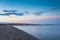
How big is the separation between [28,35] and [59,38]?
4.40 feet

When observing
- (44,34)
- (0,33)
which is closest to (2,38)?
(0,33)

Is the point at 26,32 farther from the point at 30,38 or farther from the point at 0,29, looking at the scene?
the point at 0,29

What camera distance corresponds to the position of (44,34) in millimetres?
6102

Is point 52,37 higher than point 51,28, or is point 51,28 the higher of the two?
point 51,28

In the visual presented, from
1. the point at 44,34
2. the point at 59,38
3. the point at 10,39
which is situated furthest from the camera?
the point at 44,34

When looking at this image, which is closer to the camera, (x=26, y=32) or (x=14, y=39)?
(x=14, y=39)

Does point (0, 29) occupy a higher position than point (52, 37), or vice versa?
point (0, 29)

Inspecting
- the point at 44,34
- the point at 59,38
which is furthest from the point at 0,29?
the point at 59,38

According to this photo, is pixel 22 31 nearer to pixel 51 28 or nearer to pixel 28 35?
pixel 28 35

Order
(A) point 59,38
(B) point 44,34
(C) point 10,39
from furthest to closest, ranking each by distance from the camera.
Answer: (B) point 44,34 → (A) point 59,38 → (C) point 10,39

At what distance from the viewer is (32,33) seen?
5543 mm

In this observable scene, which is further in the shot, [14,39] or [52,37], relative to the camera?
[52,37]

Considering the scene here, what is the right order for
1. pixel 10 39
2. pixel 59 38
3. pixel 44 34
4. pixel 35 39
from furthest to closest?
pixel 44 34 → pixel 35 39 → pixel 59 38 → pixel 10 39

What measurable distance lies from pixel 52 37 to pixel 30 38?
97 centimetres
